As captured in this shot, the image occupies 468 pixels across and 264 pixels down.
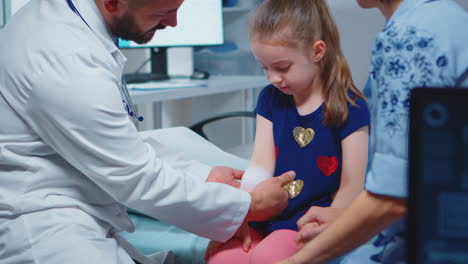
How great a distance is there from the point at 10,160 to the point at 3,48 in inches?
9.7

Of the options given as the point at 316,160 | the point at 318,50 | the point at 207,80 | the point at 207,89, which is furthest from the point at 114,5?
the point at 207,80

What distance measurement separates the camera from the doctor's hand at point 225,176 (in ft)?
4.70

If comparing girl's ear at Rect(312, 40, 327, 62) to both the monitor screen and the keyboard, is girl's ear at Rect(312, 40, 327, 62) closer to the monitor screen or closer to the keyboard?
the keyboard

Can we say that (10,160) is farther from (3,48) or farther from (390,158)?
(390,158)

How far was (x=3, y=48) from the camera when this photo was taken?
1.17m

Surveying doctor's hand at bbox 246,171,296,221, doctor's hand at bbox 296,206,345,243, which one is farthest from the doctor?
doctor's hand at bbox 296,206,345,243

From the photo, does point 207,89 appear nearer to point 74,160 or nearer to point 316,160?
point 316,160

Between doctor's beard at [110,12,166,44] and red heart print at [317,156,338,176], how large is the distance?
0.50 meters

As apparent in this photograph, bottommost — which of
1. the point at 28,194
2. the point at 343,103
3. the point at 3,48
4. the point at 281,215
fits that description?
the point at 281,215

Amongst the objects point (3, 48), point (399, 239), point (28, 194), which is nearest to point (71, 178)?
point (28, 194)

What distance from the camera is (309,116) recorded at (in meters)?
1.31

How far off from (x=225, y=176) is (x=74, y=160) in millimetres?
444

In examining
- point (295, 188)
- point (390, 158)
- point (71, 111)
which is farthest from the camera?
point (295, 188)

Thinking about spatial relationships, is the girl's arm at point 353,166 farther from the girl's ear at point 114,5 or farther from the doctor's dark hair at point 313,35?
the girl's ear at point 114,5
